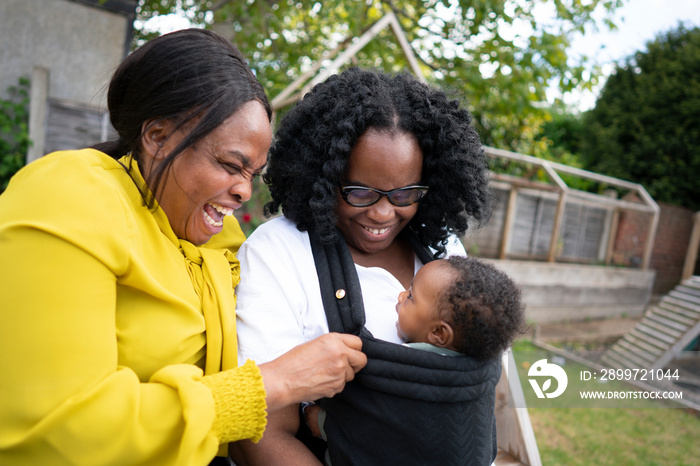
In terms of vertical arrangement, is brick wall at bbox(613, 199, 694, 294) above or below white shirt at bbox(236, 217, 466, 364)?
below

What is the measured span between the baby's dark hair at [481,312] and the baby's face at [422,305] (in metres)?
0.04

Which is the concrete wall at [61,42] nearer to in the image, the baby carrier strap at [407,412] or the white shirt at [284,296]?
the white shirt at [284,296]

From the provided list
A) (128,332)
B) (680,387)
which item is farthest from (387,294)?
(680,387)

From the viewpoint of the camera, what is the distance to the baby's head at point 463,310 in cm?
172

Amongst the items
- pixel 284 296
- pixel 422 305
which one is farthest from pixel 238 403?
pixel 422 305

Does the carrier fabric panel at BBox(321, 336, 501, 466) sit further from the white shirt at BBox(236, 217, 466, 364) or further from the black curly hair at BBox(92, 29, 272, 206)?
the black curly hair at BBox(92, 29, 272, 206)

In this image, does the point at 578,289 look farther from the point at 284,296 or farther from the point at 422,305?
the point at 284,296

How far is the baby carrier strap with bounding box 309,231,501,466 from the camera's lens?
5.33 feet

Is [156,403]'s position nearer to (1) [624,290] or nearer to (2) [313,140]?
(2) [313,140]

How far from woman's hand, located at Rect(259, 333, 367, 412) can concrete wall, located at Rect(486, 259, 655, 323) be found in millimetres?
5978

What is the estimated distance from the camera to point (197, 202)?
157 centimetres

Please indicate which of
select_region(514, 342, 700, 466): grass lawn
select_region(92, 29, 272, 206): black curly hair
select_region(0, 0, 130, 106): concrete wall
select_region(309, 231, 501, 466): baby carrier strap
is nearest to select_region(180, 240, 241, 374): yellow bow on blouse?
select_region(92, 29, 272, 206): black curly hair

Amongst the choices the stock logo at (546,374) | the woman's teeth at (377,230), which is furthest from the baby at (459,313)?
the stock logo at (546,374)

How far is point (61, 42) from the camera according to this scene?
5.26 meters
